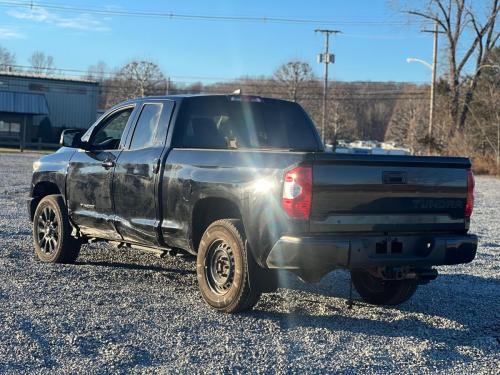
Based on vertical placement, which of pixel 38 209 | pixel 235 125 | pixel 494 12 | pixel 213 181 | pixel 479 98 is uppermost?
pixel 494 12

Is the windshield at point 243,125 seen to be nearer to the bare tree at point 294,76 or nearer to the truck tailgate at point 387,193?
the truck tailgate at point 387,193

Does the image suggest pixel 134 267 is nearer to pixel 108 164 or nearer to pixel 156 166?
pixel 108 164

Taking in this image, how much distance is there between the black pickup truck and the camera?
550 centimetres

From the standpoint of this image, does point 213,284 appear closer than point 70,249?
Yes

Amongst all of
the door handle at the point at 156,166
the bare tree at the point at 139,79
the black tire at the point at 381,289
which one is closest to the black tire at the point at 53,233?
the door handle at the point at 156,166

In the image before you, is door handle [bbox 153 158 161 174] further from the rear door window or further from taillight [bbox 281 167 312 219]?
taillight [bbox 281 167 312 219]

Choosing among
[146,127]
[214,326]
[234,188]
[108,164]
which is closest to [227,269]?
[214,326]

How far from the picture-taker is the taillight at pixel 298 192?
213 inches

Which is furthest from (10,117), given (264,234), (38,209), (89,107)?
(264,234)

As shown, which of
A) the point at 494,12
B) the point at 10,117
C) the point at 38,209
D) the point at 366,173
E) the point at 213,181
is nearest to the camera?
the point at 366,173

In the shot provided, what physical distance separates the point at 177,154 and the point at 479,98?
46.0 m

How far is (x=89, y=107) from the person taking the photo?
224 ft

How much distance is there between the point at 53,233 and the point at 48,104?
6194 centimetres

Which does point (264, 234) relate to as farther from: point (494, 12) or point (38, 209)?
point (494, 12)
